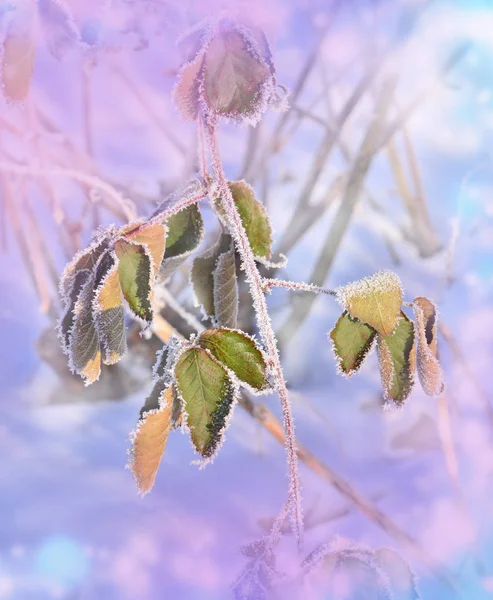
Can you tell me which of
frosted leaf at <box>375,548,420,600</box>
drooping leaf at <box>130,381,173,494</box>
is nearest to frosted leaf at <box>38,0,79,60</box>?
drooping leaf at <box>130,381,173,494</box>

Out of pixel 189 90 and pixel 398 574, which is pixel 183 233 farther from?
pixel 398 574

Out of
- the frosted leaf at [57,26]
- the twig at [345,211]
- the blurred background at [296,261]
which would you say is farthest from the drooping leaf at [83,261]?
the twig at [345,211]

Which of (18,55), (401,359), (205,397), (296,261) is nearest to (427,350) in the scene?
(401,359)

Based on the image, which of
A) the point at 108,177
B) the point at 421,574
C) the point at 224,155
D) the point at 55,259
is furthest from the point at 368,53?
the point at 421,574

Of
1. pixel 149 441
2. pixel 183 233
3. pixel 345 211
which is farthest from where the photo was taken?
pixel 345 211

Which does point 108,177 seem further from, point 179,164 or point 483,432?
point 483,432

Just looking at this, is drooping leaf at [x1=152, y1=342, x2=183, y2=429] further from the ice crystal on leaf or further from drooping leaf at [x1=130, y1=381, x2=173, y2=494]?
the ice crystal on leaf

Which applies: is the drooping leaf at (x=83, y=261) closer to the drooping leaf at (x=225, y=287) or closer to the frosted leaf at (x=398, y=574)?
the drooping leaf at (x=225, y=287)

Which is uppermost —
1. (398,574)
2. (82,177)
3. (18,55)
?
(18,55)
